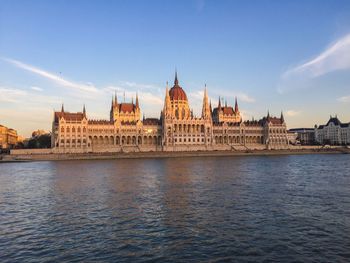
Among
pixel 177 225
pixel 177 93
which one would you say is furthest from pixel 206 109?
pixel 177 225

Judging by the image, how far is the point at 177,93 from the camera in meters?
151

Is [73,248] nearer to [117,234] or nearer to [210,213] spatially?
[117,234]

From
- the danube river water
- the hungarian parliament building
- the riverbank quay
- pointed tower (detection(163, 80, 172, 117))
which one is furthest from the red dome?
the danube river water

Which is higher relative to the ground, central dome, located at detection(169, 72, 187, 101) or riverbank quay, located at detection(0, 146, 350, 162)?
central dome, located at detection(169, 72, 187, 101)

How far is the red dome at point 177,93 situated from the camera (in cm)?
15025

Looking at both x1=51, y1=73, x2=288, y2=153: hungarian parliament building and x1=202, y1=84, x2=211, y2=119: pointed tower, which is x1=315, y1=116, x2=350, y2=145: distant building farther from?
x1=202, y1=84, x2=211, y2=119: pointed tower

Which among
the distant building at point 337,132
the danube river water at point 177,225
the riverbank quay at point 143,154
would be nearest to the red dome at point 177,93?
the riverbank quay at point 143,154

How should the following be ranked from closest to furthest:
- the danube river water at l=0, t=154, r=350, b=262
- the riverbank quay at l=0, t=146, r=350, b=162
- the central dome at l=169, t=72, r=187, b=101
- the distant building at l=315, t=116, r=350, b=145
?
the danube river water at l=0, t=154, r=350, b=262
the riverbank quay at l=0, t=146, r=350, b=162
the central dome at l=169, t=72, r=187, b=101
the distant building at l=315, t=116, r=350, b=145

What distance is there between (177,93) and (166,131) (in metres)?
24.3

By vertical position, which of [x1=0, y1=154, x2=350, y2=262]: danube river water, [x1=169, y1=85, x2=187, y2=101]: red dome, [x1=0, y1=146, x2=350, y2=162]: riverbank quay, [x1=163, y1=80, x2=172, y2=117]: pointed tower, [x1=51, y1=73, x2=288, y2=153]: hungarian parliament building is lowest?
[x1=0, y1=154, x2=350, y2=262]: danube river water

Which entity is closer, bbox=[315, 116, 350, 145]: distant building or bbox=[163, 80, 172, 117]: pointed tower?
bbox=[163, 80, 172, 117]: pointed tower

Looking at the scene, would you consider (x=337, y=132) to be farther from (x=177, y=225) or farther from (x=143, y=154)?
(x=177, y=225)

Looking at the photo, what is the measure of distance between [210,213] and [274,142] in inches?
5222

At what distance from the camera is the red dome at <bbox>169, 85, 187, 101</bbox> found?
150250 millimetres
